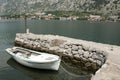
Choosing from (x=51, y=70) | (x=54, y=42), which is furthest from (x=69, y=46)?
(x=51, y=70)

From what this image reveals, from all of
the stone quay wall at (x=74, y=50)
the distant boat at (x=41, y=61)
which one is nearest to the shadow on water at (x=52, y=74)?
the distant boat at (x=41, y=61)

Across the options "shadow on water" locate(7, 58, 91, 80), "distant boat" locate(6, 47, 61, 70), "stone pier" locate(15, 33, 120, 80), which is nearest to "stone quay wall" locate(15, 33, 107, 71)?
"stone pier" locate(15, 33, 120, 80)

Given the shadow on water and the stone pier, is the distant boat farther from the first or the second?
the stone pier

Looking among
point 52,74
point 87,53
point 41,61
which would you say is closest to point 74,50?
point 87,53

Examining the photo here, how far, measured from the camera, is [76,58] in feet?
98.3

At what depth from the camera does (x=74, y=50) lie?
31.0m

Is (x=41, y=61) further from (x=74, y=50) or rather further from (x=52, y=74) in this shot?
(x=74, y=50)

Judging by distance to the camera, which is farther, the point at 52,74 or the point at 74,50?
the point at 74,50

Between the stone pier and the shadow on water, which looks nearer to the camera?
the stone pier

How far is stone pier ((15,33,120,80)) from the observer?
19016 millimetres

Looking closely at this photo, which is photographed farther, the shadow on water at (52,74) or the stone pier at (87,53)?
the shadow on water at (52,74)

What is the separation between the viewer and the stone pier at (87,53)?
1902 cm

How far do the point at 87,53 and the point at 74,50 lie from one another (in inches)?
111

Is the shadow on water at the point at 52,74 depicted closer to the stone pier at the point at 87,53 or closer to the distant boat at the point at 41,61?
the distant boat at the point at 41,61
